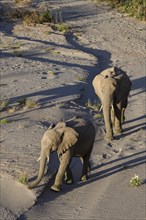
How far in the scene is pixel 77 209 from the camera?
10047 millimetres

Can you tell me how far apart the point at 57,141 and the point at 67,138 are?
0.74 feet

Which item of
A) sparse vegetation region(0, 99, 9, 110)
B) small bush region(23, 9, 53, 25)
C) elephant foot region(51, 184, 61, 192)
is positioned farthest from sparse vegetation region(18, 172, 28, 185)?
small bush region(23, 9, 53, 25)

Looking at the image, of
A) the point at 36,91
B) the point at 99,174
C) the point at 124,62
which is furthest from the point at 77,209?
the point at 124,62

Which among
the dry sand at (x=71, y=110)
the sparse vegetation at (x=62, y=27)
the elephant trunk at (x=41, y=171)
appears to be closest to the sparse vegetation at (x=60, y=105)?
the dry sand at (x=71, y=110)

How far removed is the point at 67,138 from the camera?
32.6ft

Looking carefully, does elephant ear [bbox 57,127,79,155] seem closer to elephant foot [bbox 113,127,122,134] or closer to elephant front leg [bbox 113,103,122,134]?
elephant front leg [bbox 113,103,122,134]

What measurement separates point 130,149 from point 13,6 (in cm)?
1918

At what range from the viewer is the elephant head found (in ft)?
32.0

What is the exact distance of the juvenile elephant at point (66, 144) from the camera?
385 inches

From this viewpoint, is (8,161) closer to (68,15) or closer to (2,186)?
(2,186)

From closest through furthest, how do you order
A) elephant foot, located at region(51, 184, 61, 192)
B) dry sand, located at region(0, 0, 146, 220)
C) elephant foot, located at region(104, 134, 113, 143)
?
dry sand, located at region(0, 0, 146, 220) → elephant foot, located at region(51, 184, 61, 192) → elephant foot, located at region(104, 134, 113, 143)

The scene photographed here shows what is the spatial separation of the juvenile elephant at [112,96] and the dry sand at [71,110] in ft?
1.15

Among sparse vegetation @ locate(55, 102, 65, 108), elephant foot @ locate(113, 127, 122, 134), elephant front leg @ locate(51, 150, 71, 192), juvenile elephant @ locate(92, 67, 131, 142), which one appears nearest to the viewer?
elephant front leg @ locate(51, 150, 71, 192)

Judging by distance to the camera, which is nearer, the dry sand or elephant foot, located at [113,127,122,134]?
the dry sand
